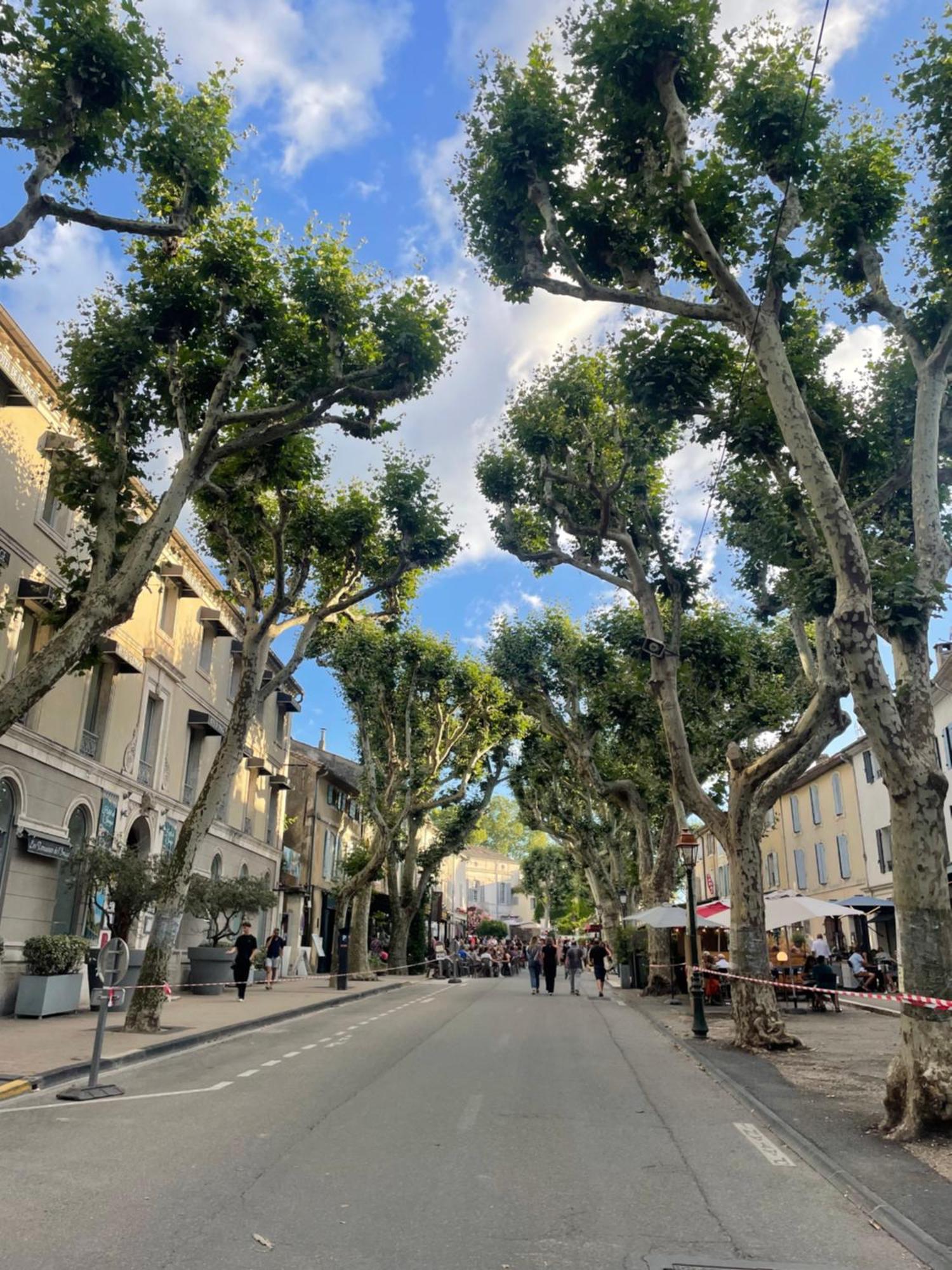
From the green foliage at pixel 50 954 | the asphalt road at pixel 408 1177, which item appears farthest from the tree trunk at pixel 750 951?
the green foliage at pixel 50 954

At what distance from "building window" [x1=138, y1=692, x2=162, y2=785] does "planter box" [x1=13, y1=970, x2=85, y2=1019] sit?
6.96 meters

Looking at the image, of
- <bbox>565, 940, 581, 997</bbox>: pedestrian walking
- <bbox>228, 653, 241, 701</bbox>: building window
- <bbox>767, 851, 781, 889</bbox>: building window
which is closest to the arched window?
<bbox>228, 653, 241, 701</bbox>: building window

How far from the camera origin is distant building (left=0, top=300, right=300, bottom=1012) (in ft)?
55.0

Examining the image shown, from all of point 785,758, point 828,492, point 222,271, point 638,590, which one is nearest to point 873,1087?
point 785,758

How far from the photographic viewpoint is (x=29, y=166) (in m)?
10.5

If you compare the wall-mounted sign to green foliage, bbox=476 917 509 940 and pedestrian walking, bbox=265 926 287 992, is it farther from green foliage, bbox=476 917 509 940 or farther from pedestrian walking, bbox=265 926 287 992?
green foliage, bbox=476 917 509 940

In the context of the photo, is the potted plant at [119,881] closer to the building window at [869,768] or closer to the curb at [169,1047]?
the curb at [169,1047]

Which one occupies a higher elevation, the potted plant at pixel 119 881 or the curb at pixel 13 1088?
the potted plant at pixel 119 881

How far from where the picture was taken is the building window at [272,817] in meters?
35.5

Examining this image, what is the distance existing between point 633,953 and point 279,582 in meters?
19.6

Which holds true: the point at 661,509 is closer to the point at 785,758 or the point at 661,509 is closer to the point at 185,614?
the point at 785,758

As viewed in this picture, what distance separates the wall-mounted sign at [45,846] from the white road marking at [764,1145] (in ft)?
43.6

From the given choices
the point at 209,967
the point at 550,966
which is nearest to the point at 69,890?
the point at 209,967

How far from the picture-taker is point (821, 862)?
4047cm
